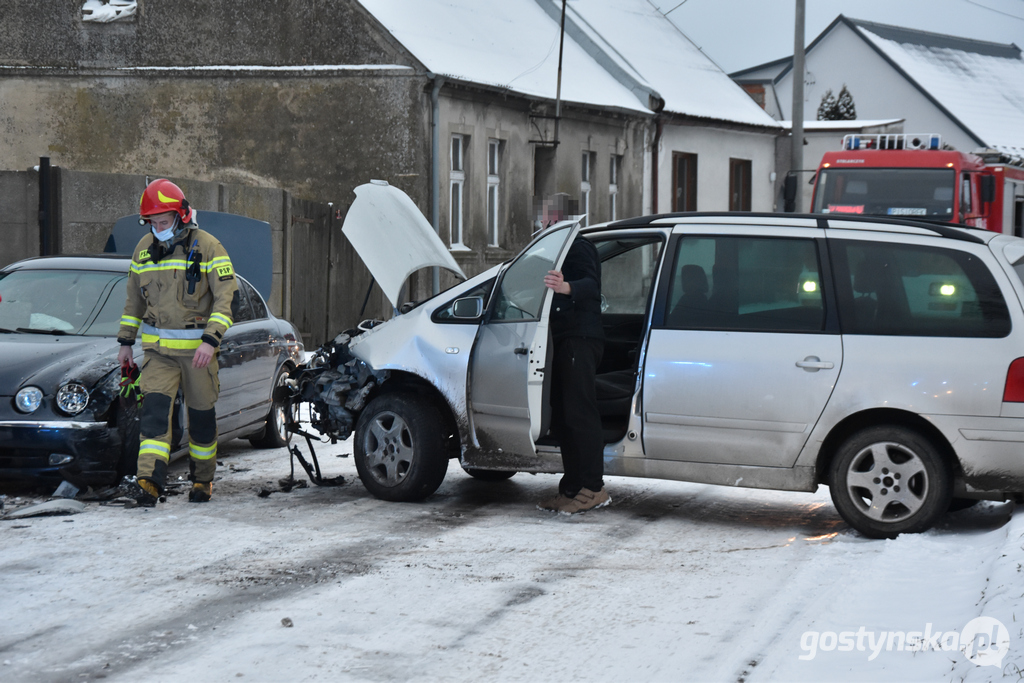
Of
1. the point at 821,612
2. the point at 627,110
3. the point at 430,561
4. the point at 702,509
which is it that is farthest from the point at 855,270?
the point at 627,110

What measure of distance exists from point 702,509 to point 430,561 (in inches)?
85.1

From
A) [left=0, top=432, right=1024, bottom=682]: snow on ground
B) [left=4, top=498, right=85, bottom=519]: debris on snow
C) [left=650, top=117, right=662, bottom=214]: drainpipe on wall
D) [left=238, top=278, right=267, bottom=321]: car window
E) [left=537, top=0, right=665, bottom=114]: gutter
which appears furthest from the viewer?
[left=650, top=117, right=662, bottom=214]: drainpipe on wall

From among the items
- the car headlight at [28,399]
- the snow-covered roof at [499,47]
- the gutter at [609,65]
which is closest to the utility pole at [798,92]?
the snow-covered roof at [499,47]

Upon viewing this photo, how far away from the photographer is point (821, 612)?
5.23 meters

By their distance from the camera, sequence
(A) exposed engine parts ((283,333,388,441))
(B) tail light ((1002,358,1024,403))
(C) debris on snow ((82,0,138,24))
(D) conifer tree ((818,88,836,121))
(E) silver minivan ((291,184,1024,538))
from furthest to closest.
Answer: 1. (D) conifer tree ((818,88,836,121))
2. (C) debris on snow ((82,0,138,24))
3. (A) exposed engine parts ((283,333,388,441))
4. (E) silver minivan ((291,184,1024,538))
5. (B) tail light ((1002,358,1024,403))

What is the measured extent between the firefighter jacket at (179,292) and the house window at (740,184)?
25698 mm

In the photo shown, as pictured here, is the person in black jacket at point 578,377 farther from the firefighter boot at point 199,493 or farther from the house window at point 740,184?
the house window at point 740,184

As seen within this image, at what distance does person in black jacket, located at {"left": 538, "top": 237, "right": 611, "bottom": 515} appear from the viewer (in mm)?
7129

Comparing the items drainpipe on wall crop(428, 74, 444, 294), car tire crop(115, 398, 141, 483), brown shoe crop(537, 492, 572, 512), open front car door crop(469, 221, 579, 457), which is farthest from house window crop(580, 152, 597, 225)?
car tire crop(115, 398, 141, 483)

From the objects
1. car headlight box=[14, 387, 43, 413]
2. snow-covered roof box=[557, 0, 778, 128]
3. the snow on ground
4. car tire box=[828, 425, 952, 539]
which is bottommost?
the snow on ground

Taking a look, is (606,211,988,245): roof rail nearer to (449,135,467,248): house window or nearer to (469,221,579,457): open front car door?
(469,221,579,457): open front car door

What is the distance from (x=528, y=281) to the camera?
291 inches

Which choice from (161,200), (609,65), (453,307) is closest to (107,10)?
(609,65)

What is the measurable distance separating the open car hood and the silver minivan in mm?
102
